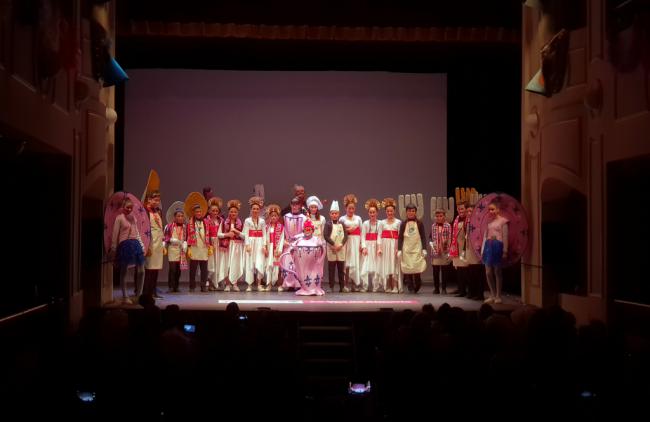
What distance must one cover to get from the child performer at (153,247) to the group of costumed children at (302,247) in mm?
13

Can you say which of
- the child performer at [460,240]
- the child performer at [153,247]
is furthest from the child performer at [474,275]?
the child performer at [153,247]

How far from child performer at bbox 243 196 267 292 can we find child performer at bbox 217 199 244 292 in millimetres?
96

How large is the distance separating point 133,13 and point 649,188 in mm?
7187

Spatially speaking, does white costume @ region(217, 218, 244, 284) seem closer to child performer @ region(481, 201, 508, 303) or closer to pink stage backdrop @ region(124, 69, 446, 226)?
pink stage backdrop @ region(124, 69, 446, 226)

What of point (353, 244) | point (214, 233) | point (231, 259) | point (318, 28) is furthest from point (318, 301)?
point (318, 28)

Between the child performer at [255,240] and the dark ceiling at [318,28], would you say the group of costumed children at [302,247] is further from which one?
the dark ceiling at [318,28]

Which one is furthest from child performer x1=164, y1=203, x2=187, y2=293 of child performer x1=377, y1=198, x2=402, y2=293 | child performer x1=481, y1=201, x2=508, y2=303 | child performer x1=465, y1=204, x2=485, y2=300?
child performer x1=481, y1=201, x2=508, y2=303

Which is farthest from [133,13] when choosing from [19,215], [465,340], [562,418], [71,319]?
[562,418]

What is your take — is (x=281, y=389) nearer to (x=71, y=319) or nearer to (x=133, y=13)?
(x=71, y=319)

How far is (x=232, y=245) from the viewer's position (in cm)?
982

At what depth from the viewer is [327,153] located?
38.4ft

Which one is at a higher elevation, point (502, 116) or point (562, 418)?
point (502, 116)

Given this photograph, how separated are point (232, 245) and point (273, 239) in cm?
60

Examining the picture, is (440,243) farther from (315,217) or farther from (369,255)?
(315,217)
